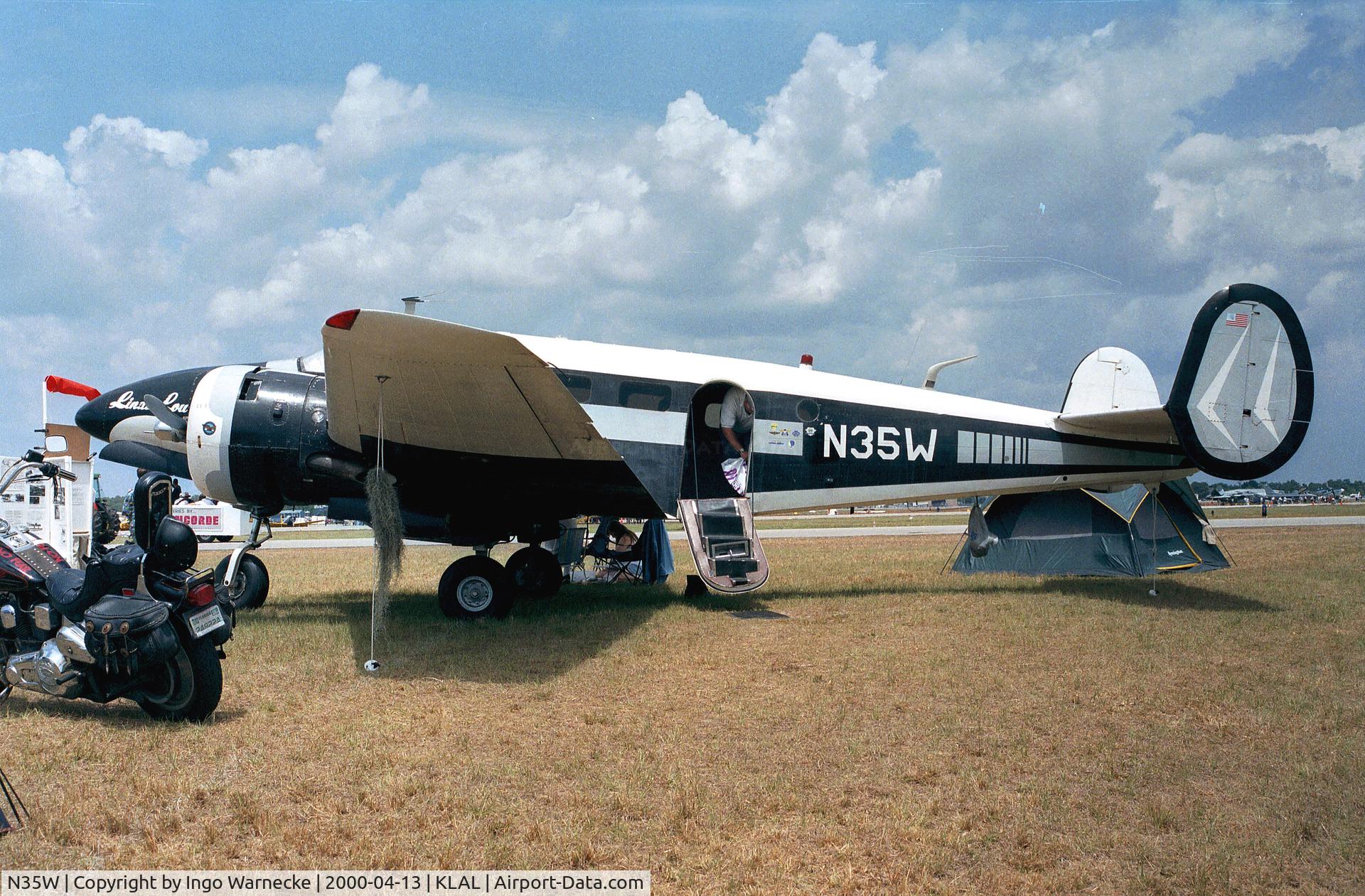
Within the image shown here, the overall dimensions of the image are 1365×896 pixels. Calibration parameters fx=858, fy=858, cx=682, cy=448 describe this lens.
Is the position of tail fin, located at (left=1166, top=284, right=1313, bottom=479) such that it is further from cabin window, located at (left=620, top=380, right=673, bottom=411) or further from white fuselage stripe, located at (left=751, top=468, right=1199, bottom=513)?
cabin window, located at (left=620, top=380, right=673, bottom=411)

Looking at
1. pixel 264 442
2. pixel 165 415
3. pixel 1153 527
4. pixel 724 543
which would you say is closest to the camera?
pixel 264 442

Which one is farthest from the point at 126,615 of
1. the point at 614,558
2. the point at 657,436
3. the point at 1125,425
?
the point at 1125,425

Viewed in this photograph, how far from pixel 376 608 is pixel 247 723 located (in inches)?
107

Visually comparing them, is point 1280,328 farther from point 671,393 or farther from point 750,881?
point 750,881

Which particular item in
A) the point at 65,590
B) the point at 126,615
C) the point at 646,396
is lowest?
the point at 126,615

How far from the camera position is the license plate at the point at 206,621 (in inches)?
211

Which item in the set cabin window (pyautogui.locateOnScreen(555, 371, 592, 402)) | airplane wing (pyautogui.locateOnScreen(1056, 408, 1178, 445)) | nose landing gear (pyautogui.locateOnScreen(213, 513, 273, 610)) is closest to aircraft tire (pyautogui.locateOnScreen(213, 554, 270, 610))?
nose landing gear (pyautogui.locateOnScreen(213, 513, 273, 610))

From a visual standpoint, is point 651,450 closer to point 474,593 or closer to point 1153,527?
point 474,593

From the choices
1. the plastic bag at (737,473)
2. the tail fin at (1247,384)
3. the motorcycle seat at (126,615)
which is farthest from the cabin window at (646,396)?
the tail fin at (1247,384)

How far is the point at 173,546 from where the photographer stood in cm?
540

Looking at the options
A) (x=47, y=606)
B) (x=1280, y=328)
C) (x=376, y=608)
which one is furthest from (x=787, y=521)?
(x=47, y=606)

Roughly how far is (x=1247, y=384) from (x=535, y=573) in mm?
9678

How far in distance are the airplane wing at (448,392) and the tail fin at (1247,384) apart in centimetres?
746

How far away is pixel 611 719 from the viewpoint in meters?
5.86
